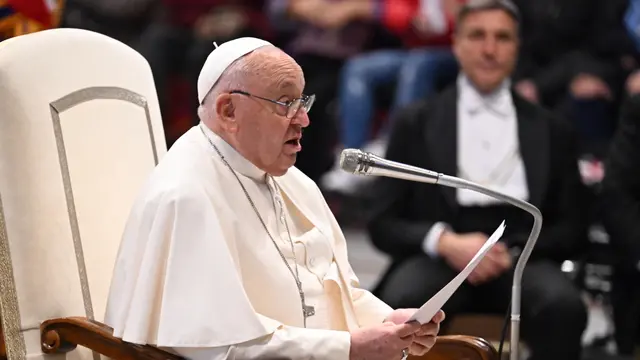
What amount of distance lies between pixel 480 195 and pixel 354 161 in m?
1.95

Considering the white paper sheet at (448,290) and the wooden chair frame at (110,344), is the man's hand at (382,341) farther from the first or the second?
the wooden chair frame at (110,344)

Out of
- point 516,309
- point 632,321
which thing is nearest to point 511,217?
point 632,321

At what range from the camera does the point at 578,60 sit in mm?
6219

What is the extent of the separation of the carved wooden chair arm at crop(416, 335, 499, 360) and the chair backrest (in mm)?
890

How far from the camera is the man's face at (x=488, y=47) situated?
454 centimetres

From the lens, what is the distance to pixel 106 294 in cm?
317

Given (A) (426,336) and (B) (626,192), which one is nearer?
(A) (426,336)

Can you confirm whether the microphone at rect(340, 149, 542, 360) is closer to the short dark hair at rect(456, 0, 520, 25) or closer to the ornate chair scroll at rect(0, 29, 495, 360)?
the ornate chair scroll at rect(0, 29, 495, 360)

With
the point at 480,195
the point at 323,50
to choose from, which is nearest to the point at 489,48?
the point at 480,195

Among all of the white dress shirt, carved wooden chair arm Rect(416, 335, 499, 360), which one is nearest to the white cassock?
carved wooden chair arm Rect(416, 335, 499, 360)

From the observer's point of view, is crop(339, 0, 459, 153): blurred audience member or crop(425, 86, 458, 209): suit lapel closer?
crop(425, 86, 458, 209): suit lapel

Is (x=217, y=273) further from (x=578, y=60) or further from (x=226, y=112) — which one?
(x=578, y=60)

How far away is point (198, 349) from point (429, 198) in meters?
1.86

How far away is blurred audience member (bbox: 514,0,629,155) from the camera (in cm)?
605
